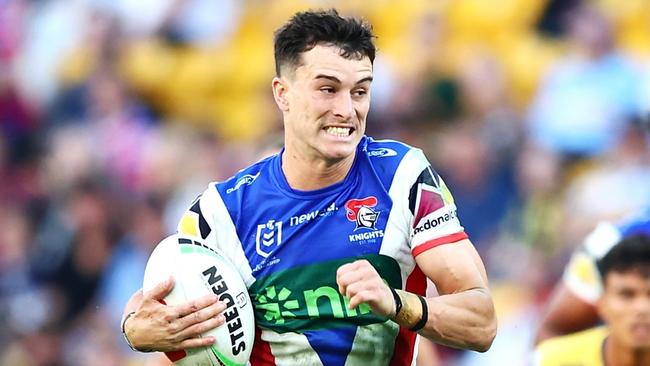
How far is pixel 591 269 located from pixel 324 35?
2.59 meters

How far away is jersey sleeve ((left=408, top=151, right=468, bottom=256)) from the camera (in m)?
5.43

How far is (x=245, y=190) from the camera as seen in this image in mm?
5801

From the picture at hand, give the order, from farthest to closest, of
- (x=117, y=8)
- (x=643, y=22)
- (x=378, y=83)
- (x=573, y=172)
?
(x=117, y=8), (x=378, y=83), (x=643, y=22), (x=573, y=172)

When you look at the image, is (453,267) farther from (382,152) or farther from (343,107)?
(343,107)

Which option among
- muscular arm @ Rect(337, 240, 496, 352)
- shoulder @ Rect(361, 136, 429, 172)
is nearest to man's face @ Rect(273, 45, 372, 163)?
shoulder @ Rect(361, 136, 429, 172)

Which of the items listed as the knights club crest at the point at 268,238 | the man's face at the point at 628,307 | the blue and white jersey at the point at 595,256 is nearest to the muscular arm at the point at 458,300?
the knights club crest at the point at 268,238

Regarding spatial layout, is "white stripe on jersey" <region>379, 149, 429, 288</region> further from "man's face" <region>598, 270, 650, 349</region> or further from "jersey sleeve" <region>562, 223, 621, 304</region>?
"jersey sleeve" <region>562, 223, 621, 304</region>

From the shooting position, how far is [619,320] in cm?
712

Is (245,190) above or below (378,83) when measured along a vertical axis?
below

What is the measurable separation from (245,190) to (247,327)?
0.59 metres

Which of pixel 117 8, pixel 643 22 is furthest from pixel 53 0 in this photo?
pixel 643 22


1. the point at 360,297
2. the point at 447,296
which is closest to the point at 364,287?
the point at 360,297

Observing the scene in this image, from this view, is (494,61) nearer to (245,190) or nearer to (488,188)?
(488,188)

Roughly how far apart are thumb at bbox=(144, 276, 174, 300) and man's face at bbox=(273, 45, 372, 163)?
30.0 inches
